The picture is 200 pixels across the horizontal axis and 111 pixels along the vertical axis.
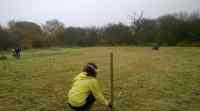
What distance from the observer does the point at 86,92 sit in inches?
108

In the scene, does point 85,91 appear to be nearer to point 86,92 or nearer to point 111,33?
point 86,92

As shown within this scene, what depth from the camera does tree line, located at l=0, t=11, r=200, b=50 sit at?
31.6 metres

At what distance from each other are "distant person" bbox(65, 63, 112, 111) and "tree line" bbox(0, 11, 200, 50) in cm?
3117

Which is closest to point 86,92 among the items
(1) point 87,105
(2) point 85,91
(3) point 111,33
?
(2) point 85,91

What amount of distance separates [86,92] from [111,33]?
39.1 m

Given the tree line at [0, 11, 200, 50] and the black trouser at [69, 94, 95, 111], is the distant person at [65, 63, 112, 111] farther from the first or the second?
the tree line at [0, 11, 200, 50]

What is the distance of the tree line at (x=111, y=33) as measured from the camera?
104 feet

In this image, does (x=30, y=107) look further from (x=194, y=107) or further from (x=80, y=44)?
(x=80, y=44)

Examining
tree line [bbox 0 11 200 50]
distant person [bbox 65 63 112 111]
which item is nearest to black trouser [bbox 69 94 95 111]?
distant person [bbox 65 63 112 111]

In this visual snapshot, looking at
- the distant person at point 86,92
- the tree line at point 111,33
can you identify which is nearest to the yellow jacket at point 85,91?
the distant person at point 86,92

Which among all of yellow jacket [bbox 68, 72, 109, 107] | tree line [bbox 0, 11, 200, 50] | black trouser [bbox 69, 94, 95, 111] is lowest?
black trouser [bbox 69, 94, 95, 111]

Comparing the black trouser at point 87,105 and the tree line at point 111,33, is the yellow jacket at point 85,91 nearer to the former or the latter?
the black trouser at point 87,105

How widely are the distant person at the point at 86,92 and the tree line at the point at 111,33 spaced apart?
31.2 meters

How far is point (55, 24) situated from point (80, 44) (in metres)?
9.02
